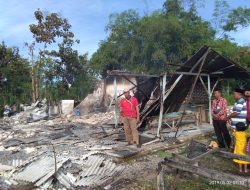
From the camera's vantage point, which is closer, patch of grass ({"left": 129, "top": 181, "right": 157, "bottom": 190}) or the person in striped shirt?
patch of grass ({"left": 129, "top": 181, "right": 157, "bottom": 190})

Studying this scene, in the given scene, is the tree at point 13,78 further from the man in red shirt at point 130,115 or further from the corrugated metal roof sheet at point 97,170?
the corrugated metal roof sheet at point 97,170

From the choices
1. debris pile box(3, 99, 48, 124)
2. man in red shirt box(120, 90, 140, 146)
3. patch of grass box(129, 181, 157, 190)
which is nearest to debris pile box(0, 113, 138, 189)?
man in red shirt box(120, 90, 140, 146)

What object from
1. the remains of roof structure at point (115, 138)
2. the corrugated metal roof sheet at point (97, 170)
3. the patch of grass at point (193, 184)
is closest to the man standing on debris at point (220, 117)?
the remains of roof structure at point (115, 138)

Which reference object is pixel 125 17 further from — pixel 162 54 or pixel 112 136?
pixel 112 136

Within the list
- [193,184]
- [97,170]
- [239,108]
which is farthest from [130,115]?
[193,184]

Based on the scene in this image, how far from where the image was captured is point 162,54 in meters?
29.0

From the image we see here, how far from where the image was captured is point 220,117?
9.05 m

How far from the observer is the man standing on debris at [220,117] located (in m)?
9.01

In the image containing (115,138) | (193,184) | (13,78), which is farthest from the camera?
(13,78)

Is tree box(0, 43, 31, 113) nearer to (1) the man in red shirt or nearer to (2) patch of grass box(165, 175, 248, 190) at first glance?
(1) the man in red shirt

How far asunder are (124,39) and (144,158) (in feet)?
80.2

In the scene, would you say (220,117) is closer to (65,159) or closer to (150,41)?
(65,159)

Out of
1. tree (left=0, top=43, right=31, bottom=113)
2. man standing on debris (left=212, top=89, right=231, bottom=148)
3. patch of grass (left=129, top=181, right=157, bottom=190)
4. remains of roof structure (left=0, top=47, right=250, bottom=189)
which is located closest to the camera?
patch of grass (left=129, top=181, right=157, bottom=190)

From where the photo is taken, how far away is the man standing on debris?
901cm
